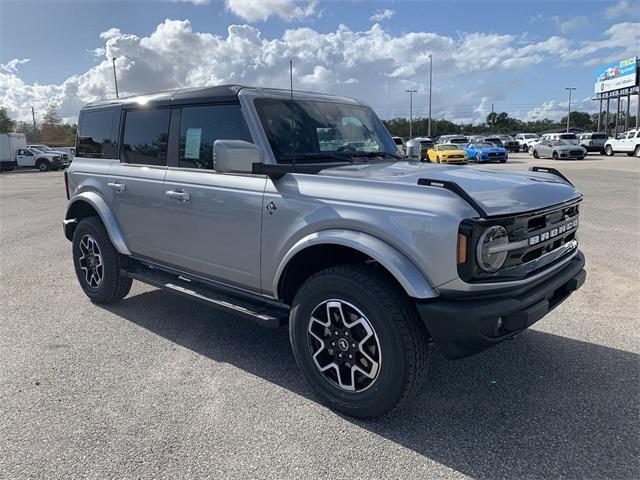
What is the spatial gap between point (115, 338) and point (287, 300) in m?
1.83

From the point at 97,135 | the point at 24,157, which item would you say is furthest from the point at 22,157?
the point at 97,135

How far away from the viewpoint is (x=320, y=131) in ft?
13.2

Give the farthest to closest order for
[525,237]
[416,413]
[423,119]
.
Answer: [423,119]
[416,413]
[525,237]

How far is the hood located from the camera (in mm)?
2842

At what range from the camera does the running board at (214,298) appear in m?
3.48

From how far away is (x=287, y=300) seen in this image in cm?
358

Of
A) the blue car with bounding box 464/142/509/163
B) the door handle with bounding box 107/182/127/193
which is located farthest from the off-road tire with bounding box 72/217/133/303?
the blue car with bounding box 464/142/509/163

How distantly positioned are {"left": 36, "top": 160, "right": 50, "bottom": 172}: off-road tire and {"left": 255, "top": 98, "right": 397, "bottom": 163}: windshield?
38969 mm

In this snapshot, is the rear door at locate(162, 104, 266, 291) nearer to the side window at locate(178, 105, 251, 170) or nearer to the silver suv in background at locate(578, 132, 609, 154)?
the side window at locate(178, 105, 251, 170)

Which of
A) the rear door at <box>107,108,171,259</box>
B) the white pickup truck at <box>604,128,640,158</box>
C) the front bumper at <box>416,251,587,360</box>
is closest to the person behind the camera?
the front bumper at <box>416,251,587,360</box>

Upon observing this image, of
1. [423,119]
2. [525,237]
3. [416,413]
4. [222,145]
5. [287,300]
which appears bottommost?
[416,413]

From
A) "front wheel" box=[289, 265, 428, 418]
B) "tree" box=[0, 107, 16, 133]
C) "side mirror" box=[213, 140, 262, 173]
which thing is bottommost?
"front wheel" box=[289, 265, 428, 418]

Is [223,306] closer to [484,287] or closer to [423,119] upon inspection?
[484,287]

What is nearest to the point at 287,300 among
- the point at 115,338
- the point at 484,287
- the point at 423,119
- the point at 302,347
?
the point at 302,347
